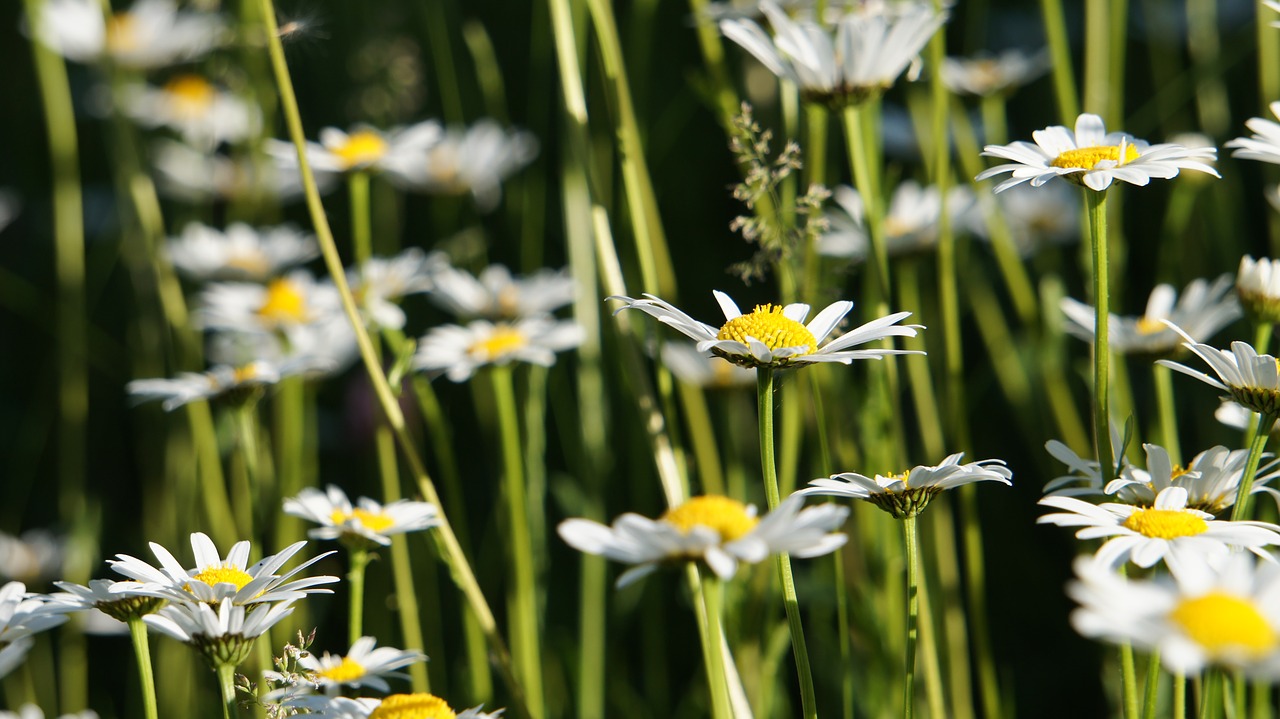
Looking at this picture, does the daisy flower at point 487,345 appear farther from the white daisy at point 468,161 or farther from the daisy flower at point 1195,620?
the daisy flower at point 1195,620

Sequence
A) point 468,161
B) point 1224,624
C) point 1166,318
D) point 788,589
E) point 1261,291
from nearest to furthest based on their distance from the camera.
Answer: point 1224,624, point 788,589, point 1261,291, point 1166,318, point 468,161

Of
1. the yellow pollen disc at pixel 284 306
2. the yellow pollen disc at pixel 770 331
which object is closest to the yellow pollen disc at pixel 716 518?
the yellow pollen disc at pixel 770 331

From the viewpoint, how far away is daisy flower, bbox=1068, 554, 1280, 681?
34cm

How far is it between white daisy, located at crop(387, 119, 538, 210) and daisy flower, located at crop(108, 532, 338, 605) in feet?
2.46

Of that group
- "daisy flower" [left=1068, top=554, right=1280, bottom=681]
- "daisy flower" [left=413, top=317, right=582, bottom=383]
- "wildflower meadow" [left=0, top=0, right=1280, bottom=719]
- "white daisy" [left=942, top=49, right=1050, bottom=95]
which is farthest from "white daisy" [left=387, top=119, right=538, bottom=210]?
"daisy flower" [left=1068, top=554, right=1280, bottom=681]

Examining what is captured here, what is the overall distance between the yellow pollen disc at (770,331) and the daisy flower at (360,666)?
0.81 feet

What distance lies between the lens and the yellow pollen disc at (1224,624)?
0.35 m

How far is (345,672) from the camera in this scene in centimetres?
65

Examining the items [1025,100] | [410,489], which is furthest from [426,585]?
[1025,100]

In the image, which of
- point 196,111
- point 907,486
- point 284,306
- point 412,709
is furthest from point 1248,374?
point 196,111

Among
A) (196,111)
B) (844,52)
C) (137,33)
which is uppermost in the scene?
(137,33)

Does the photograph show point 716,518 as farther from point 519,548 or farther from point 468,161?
point 468,161

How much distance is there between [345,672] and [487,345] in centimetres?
39

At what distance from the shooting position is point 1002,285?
5.94 feet
